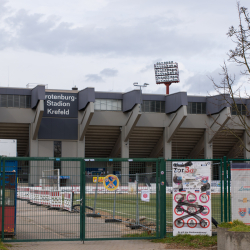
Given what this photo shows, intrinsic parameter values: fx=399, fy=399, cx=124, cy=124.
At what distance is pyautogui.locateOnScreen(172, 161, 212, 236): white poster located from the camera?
35.9 ft

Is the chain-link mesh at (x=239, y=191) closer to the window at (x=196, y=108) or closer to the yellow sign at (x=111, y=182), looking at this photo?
the yellow sign at (x=111, y=182)

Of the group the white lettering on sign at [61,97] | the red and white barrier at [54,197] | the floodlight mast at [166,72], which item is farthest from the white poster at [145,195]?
the floodlight mast at [166,72]

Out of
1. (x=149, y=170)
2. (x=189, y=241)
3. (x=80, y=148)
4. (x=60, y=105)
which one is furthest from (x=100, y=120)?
(x=189, y=241)

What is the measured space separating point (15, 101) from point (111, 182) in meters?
39.1

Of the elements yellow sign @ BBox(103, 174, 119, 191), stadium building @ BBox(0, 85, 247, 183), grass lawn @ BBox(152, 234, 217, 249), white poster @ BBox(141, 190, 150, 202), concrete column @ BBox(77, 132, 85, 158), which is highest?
stadium building @ BBox(0, 85, 247, 183)

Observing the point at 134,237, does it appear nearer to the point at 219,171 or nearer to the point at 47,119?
the point at 219,171

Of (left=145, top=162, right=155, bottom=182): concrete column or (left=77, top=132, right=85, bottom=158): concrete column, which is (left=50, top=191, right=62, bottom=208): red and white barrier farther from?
(left=77, top=132, right=85, bottom=158): concrete column

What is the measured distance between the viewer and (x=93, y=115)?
49.8m

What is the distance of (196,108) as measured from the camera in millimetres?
54125

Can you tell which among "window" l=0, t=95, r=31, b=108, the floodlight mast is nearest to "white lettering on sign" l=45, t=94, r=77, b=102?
"window" l=0, t=95, r=31, b=108

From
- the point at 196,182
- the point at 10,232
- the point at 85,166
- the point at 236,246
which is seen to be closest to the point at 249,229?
the point at 236,246

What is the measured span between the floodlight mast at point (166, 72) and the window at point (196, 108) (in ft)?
53.0

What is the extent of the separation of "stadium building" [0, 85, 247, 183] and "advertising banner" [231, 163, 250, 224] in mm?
34354

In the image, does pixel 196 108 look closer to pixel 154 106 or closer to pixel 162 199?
pixel 154 106
